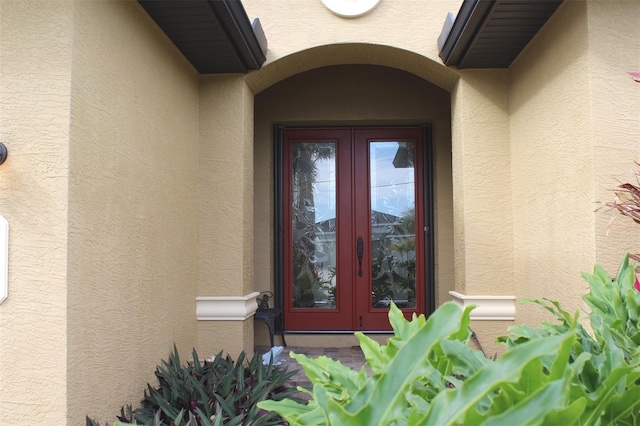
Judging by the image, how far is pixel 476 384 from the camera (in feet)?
1.83

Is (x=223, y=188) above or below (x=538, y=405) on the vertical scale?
above

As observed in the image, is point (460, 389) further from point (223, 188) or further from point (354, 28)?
point (354, 28)

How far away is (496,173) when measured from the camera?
3.40 metres

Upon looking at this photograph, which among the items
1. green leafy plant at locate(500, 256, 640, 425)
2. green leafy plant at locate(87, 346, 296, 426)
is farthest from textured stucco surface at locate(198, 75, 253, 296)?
green leafy plant at locate(500, 256, 640, 425)

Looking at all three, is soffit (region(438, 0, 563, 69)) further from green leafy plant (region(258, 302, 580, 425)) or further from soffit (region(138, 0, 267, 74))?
green leafy plant (region(258, 302, 580, 425))

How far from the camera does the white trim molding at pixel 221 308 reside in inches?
134

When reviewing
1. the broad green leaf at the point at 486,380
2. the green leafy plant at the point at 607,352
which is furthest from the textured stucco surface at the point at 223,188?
the broad green leaf at the point at 486,380

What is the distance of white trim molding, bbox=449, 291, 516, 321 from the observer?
331 centimetres

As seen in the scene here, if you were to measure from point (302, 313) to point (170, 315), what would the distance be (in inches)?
75.5

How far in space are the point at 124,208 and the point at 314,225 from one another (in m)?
2.55

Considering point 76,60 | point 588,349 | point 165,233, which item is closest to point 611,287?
point 588,349

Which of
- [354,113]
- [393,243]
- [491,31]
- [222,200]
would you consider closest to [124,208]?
[222,200]

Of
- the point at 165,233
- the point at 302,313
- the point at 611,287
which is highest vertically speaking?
the point at 165,233

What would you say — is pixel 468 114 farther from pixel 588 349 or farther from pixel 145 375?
pixel 145 375
